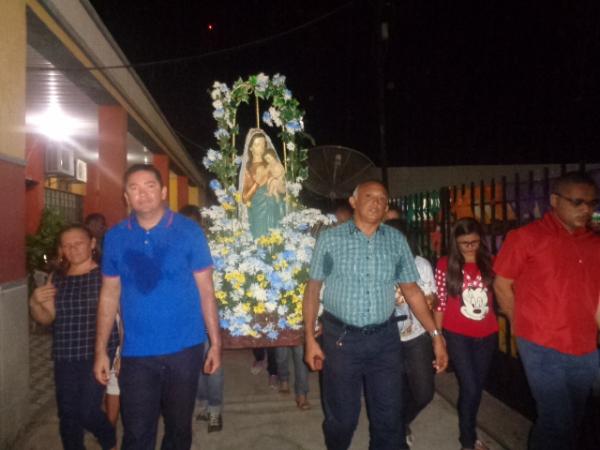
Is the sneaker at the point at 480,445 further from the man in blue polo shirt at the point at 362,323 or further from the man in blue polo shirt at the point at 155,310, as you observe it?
the man in blue polo shirt at the point at 155,310

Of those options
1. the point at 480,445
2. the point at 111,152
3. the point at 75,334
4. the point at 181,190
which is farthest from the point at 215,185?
the point at 181,190

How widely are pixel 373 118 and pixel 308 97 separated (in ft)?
13.8

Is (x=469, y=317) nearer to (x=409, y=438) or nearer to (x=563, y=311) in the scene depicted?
(x=563, y=311)

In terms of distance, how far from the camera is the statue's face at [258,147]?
5.47 metres

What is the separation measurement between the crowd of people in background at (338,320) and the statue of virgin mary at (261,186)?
1706 millimetres

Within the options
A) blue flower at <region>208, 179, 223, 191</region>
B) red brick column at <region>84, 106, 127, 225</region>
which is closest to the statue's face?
Result: blue flower at <region>208, 179, 223, 191</region>

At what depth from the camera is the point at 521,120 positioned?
22.6 meters

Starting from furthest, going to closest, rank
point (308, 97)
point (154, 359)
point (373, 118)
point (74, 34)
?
point (373, 118) < point (308, 97) < point (74, 34) < point (154, 359)

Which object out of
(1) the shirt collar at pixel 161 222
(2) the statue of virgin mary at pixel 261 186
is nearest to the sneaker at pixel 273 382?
(2) the statue of virgin mary at pixel 261 186

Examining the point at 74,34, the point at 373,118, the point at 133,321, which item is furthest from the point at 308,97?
the point at 133,321

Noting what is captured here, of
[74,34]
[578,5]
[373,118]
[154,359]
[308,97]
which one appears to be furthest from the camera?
[373,118]

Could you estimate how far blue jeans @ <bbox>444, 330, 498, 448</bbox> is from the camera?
4195 millimetres

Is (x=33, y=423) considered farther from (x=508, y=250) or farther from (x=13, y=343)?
(x=508, y=250)

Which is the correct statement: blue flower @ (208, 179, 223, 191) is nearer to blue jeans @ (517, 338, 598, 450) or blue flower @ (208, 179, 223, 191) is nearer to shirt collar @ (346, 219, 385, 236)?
shirt collar @ (346, 219, 385, 236)
